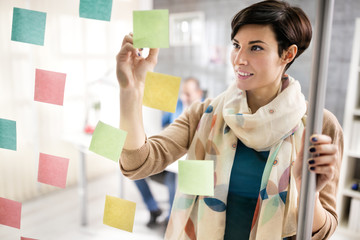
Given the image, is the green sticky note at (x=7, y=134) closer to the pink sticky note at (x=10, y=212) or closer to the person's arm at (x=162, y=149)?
the pink sticky note at (x=10, y=212)

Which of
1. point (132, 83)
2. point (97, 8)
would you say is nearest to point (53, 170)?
point (132, 83)

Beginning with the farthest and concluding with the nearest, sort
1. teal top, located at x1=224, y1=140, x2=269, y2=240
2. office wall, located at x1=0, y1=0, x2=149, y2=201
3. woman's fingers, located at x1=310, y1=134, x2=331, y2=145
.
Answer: office wall, located at x1=0, y1=0, x2=149, y2=201
teal top, located at x1=224, y1=140, x2=269, y2=240
woman's fingers, located at x1=310, y1=134, x2=331, y2=145

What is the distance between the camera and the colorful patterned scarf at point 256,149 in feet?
2.47

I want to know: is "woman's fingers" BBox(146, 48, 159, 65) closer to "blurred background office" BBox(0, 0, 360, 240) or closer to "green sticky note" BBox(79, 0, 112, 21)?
"green sticky note" BBox(79, 0, 112, 21)

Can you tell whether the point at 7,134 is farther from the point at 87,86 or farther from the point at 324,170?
the point at 87,86

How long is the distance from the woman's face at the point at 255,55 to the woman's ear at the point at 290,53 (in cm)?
3

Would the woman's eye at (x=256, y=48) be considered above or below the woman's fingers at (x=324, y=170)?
above

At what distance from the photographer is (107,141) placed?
0.61 meters

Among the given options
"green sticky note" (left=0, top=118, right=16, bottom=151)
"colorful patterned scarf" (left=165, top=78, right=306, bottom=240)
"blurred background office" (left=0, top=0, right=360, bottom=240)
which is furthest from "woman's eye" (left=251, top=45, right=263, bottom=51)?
"blurred background office" (left=0, top=0, right=360, bottom=240)

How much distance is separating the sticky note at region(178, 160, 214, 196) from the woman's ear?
0.35 metres

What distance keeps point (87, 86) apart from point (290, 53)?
2.39 metres

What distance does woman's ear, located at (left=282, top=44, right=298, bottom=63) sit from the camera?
0.74 m

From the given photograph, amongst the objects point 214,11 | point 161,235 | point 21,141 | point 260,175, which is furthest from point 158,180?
point 214,11

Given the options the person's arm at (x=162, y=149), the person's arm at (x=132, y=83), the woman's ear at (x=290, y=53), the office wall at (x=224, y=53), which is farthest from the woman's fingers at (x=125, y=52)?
the office wall at (x=224, y=53)
